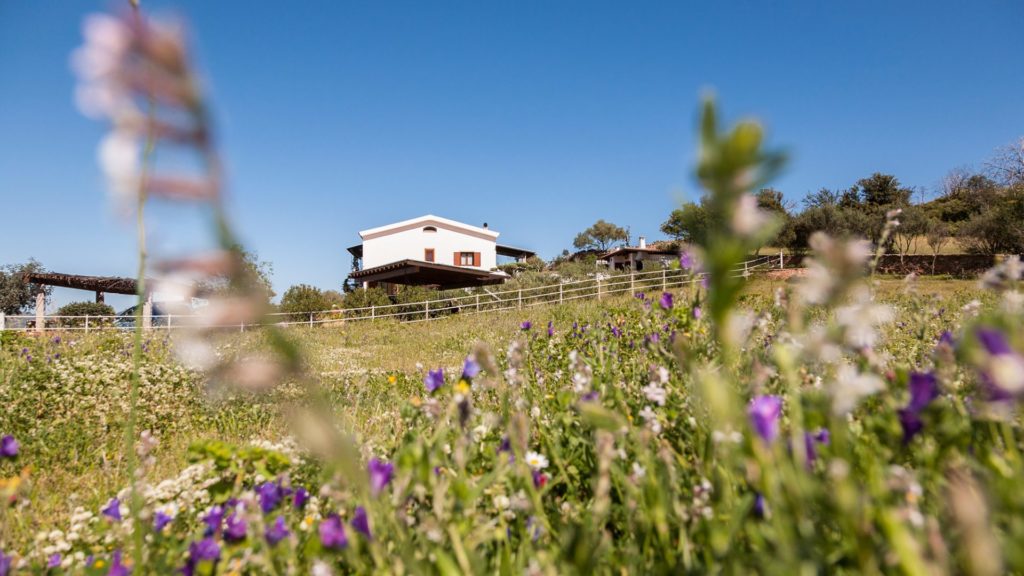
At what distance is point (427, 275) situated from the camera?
31.6m

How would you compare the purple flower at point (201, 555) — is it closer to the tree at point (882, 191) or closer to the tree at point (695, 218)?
the tree at point (695, 218)

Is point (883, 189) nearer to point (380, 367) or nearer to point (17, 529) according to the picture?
point (380, 367)

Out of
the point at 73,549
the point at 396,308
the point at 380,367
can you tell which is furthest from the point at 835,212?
the point at 73,549

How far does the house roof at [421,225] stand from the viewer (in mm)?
36156

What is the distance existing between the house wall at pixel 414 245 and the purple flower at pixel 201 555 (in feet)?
116

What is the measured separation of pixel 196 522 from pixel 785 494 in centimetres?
235

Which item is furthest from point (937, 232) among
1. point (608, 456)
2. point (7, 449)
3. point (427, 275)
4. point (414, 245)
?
point (7, 449)

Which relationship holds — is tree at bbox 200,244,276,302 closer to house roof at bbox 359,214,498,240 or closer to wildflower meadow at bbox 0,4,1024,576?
wildflower meadow at bbox 0,4,1024,576

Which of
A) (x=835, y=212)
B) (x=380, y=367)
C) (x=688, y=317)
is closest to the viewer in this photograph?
(x=688, y=317)

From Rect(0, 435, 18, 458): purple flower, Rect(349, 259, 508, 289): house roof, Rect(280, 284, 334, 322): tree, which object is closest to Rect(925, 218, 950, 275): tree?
Rect(349, 259, 508, 289): house roof

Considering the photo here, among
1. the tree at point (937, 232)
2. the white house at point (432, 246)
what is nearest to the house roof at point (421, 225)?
the white house at point (432, 246)

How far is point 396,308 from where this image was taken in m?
22.1

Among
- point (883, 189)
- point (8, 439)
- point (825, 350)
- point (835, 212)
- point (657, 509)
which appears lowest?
point (657, 509)

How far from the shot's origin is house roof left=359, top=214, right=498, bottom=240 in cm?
3616
